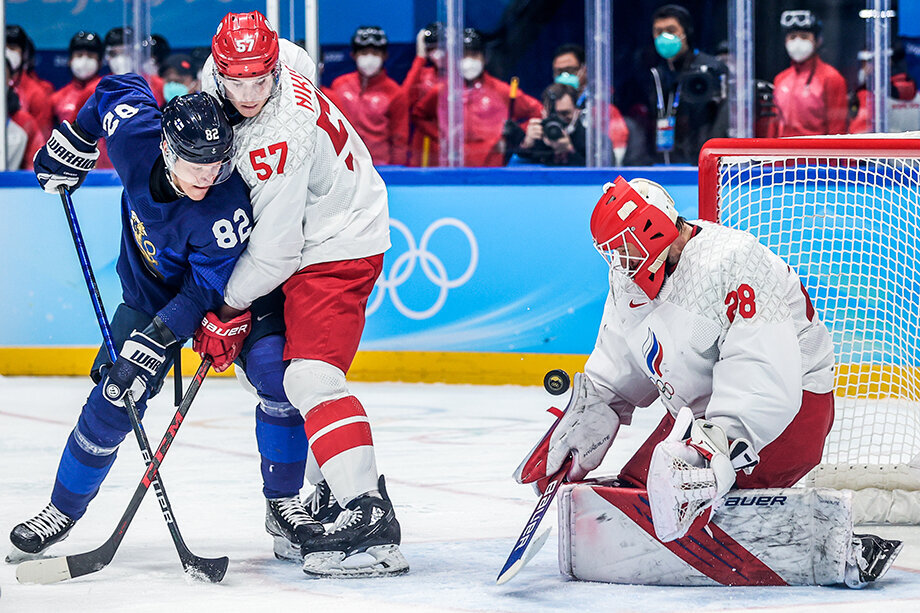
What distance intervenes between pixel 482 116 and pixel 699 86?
3.38ft

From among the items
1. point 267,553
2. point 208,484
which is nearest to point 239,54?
point 267,553

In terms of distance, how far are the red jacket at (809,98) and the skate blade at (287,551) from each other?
3.84 metres

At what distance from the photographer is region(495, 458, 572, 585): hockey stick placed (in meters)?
2.80

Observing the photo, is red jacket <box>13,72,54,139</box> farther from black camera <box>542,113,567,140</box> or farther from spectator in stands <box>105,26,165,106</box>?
black camera <box>542,113,567,140</box>

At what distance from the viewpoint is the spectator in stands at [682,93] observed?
6348mm

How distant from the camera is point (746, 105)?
20.7 ft

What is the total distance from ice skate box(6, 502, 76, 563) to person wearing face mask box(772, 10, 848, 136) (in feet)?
13.4

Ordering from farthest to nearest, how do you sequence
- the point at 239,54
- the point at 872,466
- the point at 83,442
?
the point at 872,466, the point at 83,442, the point at 239,54

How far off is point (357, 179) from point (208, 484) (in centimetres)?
136

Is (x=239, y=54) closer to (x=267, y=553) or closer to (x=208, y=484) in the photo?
(x=267, y=553)

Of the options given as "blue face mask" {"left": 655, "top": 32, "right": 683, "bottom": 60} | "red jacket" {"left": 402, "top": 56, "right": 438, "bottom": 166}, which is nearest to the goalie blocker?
"blue face mask" {"left": 655, "top": 32, "right": 683, "bottom": 60}

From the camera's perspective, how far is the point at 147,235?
307 cm

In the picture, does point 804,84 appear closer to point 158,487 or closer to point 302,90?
point 302,90

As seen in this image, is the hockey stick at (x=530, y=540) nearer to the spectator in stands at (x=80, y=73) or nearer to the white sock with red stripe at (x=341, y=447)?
the white sock with red stripe at (x=341, y=447)
